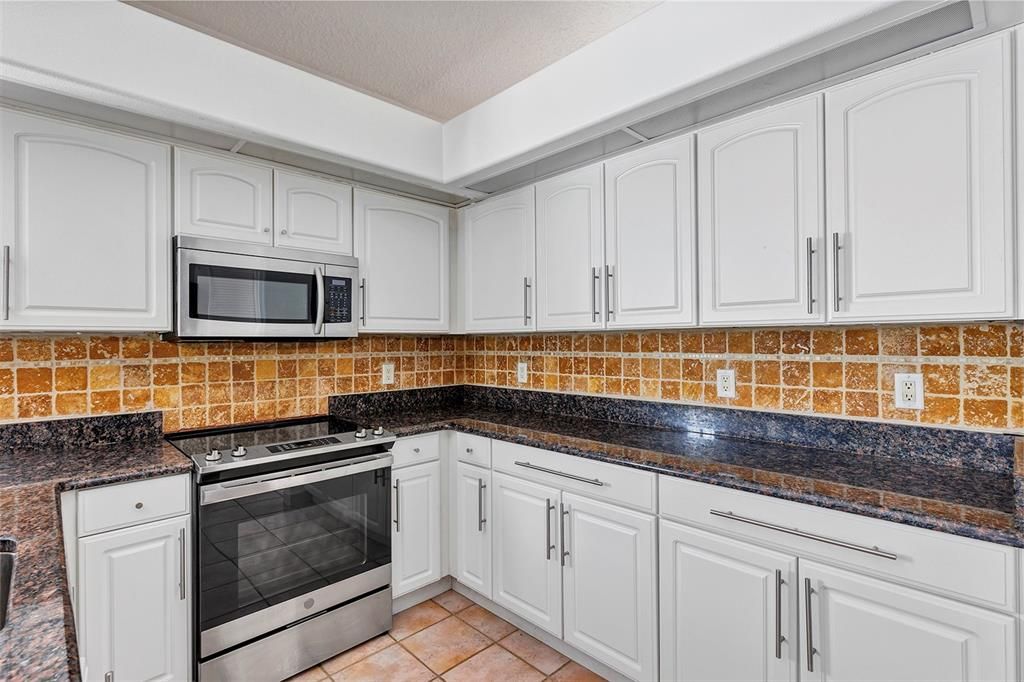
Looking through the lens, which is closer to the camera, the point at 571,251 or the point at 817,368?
the point at 817,368

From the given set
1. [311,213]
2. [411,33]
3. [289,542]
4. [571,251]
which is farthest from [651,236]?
[289,542]

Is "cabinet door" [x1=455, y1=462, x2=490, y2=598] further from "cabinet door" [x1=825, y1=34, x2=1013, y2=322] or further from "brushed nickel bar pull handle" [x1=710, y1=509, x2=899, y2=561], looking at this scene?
"cabinet door" [x1=825, y1=34, x2=1013, y2=322]

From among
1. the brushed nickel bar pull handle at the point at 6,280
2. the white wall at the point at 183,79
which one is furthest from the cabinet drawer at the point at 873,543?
the brushed nickel bar pull handle at the point at 6,280

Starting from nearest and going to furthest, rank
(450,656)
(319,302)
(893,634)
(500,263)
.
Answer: (893,634)
(450,656)
(319,302)
(500,263)

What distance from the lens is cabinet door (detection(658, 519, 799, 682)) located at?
1494mm

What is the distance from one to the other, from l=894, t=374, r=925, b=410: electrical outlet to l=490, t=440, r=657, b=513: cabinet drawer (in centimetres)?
85

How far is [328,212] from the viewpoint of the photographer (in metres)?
2.43

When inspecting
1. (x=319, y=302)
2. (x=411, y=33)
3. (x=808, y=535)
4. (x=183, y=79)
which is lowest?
(x=808, y=535)

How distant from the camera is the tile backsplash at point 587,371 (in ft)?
5.42

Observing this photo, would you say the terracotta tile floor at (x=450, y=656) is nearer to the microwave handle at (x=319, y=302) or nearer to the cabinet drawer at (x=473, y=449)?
the cabinet drawer at (x=473, y=449)

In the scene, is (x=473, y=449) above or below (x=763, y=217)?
below

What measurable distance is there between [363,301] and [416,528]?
1.10 meters

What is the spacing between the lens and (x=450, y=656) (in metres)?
2.16

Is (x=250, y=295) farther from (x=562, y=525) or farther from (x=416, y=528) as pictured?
(x=562, y=525)
